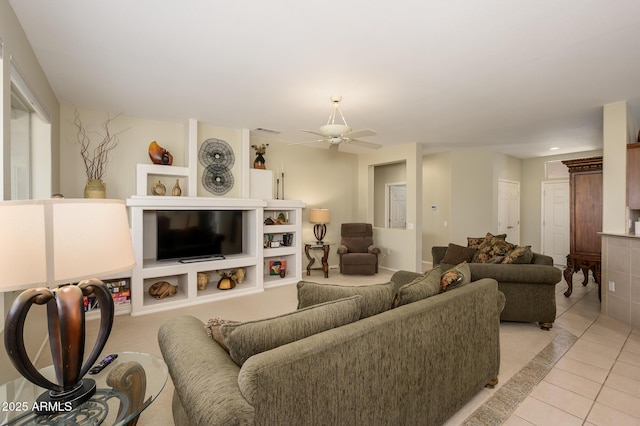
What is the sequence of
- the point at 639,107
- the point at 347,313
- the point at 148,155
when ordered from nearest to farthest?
the point at 347,313
the point at 639,107
the point at 148,155

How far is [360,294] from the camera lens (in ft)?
5.41

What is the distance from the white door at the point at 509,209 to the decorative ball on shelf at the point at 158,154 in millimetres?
6636

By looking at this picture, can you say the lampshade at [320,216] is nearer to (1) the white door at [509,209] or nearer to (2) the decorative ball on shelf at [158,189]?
(2) the decorative ball on shelf at [158,189]

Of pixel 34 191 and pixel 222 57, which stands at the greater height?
pixel 222 57

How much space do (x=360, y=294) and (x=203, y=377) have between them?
851 millimetres

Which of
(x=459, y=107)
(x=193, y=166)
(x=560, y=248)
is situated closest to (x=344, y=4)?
(x=459, y=107)

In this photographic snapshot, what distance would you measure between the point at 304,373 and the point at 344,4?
6.79 feet

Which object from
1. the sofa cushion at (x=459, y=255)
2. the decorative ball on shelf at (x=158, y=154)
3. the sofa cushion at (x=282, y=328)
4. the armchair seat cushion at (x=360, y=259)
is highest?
the decorative ball on shelf at (x=158, y=154)

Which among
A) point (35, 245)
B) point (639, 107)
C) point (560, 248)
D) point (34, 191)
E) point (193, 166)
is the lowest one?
point (560, 248)

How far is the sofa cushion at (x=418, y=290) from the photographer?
5.79 feet

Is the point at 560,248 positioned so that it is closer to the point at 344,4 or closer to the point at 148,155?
the point at 344,4

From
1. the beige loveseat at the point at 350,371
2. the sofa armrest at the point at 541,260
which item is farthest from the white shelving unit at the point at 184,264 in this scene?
the sofa armrest at the point at 541,260

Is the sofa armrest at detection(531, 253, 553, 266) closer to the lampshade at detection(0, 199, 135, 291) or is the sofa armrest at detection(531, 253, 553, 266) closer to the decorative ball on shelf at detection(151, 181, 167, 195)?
the lampshade at detection(0, 199, 135, 291)

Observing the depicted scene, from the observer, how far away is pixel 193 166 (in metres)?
4.52
